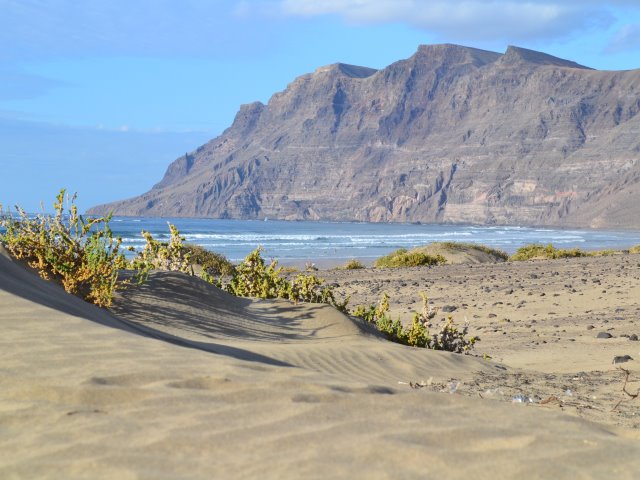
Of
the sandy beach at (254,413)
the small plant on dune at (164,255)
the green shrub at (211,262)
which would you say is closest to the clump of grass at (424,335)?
the sandy beach at (254,413)

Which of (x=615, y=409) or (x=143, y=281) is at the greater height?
(x=143, y=281)

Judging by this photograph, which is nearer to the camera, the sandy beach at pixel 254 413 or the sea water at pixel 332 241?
the sandy beach at pixel 254 413

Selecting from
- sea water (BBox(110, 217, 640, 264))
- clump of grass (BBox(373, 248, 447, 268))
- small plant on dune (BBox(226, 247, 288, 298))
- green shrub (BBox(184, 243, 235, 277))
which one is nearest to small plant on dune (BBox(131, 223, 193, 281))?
small plant on dune (BBox(226, 247, 288, 298))

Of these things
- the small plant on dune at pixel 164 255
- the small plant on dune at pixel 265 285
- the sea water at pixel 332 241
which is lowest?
the sea water at pixel 332 241

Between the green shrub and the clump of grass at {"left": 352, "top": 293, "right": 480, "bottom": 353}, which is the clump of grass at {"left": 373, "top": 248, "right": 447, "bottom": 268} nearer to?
the green shrub

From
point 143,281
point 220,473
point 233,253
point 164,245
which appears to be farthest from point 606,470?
point 233,253

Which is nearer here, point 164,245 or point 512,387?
point 512,387

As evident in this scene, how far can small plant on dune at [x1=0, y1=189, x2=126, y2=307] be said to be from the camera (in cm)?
725

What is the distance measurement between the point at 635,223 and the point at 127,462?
154183 mm

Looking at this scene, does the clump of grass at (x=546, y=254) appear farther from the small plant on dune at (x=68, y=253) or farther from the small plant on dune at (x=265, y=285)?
the small plant on dune at (x=68, y=253)

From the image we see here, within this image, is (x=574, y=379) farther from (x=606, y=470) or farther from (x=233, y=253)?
(x=233, y=253)

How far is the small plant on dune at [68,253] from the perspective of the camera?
23.8 ft

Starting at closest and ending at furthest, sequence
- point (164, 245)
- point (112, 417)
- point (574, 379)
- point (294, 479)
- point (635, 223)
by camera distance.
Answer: point (294, 479) < point (112, 417) < point (574, 379) < point (164, 245) < point (635, 223)

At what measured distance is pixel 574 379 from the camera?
677cm
